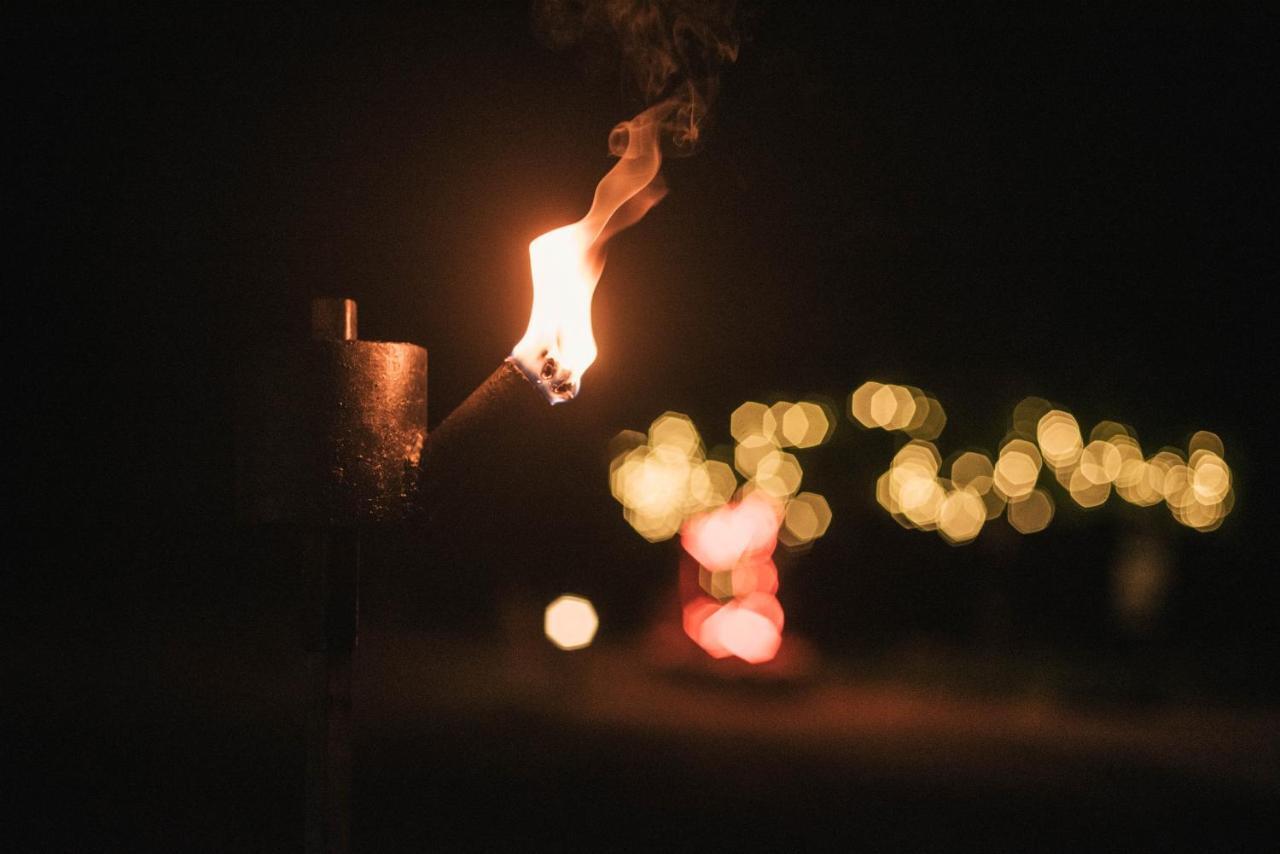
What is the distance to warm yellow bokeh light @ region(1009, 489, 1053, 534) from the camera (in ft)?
123

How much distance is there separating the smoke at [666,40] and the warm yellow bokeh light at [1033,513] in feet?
115

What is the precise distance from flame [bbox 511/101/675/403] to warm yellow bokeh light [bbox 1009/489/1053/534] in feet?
119

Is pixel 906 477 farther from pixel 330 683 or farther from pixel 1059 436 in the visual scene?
pixel 330 683

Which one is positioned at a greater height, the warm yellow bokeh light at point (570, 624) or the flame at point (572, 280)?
the flame at point (572, 280)

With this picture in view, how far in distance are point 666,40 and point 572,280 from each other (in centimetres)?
173

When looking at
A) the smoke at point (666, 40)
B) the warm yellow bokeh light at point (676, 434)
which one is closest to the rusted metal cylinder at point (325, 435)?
the smoke at point (666, 40)

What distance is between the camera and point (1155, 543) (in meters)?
23.6

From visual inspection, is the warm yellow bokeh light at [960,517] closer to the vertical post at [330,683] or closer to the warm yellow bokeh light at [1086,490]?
the warm yellow bokeh light at [1086,490]

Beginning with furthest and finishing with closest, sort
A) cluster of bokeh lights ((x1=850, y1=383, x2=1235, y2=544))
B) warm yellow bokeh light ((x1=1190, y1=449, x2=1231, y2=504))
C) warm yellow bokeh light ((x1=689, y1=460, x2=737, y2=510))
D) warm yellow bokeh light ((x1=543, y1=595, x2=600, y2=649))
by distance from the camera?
warm yellow bokeh light ((x1=689, y1=460, x2=737, y2=510)) → warm yellow bokeh light ((x1=1190, y1=449, x2=1231, y2=504)) → cluster of bokeh lights ((x1=850, y1=383, x2=1235, y2=544)) → warm yellow bokeh light ((x1=543, y1=595, x2=600, y2=649))

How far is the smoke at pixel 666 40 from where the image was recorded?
11.9ft

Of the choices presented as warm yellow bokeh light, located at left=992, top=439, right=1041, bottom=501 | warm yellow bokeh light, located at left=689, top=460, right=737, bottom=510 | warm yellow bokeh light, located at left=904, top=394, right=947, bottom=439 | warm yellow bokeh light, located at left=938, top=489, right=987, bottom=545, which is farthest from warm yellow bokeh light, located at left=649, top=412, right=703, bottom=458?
warm yellow bokeh light, located at left=992, top=439, right=1041, bottom=501

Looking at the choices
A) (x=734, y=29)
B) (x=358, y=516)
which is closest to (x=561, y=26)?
(x=734, y=29)

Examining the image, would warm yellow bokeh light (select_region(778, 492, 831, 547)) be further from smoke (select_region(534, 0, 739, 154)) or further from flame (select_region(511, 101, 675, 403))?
flame (select_region(511, 101, 675, 403))

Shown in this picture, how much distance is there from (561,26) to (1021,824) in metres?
5.90
